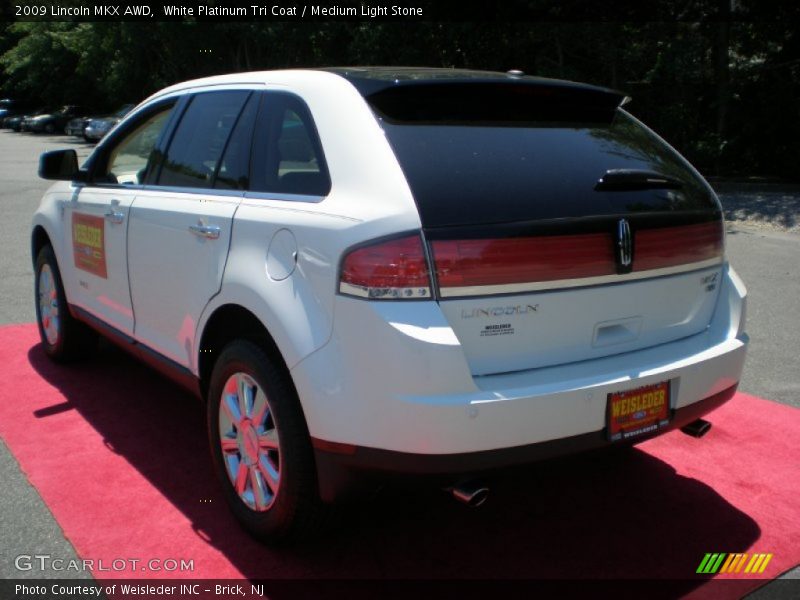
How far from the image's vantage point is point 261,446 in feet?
10.00

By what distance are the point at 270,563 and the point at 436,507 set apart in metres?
0.81

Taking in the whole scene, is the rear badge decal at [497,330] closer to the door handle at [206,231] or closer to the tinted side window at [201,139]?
the door handle at [206,231]

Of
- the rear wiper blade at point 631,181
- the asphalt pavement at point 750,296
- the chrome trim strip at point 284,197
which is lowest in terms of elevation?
the asphalt pavement at point 750,296

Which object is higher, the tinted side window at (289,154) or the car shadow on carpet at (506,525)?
the tinted side window at (289,154)

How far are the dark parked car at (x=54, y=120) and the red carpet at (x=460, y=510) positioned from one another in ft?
137

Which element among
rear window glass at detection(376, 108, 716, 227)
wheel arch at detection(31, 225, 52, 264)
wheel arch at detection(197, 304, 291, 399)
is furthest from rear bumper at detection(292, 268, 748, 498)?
wheel arch at detection(31, 225, 52, 264)

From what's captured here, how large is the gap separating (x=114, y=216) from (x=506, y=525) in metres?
2.49

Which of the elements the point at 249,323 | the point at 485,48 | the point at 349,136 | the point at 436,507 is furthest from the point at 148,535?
the point at 485,48

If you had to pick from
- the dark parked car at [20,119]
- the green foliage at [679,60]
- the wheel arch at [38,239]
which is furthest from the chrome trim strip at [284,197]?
the dark parked car at [20,119]

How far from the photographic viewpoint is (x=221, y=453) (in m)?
3.35

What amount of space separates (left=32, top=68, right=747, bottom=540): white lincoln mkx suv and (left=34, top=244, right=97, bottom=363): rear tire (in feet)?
5.76

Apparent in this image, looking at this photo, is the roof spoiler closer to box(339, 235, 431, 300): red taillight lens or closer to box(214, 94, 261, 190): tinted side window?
box(339, 235, 431, 300): red taillight lens

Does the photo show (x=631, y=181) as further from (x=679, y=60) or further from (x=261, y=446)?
(x=679, y=60)

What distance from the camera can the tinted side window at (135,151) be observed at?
4.29m
